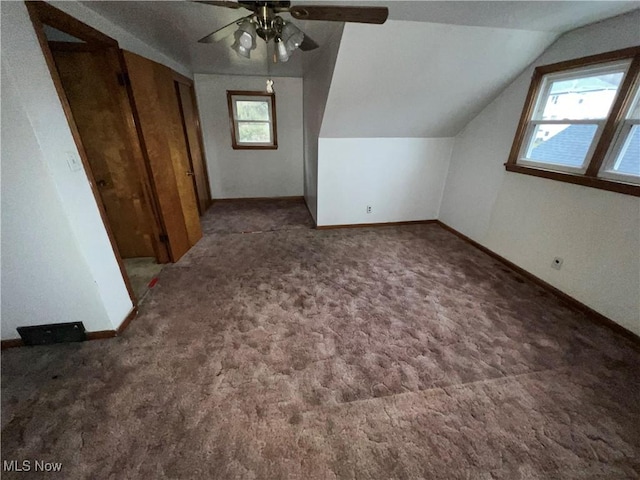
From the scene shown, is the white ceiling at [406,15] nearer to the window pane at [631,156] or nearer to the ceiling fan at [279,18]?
the ceiling fan at [279,18]

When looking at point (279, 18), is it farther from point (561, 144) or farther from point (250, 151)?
point (250, 151)

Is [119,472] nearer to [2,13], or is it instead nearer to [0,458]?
[0,458]

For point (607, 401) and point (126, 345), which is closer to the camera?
point (607, 401)

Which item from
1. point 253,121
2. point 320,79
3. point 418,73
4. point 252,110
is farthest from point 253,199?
point 418,73

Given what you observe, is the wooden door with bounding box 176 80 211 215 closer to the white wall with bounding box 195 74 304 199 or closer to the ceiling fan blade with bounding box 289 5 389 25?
the white wall with bounding box 195 74 304 199

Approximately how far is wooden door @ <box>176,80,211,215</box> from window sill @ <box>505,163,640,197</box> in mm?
3936

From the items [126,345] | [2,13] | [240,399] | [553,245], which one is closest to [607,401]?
[553,245]

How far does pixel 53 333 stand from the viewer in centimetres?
178

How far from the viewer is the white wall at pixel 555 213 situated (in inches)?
76.3

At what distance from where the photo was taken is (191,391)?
1.50 m

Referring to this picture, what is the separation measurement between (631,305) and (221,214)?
4.87 m

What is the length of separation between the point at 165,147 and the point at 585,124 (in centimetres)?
389

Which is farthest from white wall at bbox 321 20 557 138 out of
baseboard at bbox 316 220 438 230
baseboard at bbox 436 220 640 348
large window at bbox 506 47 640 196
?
baseboard at bbox 436 220 640 348

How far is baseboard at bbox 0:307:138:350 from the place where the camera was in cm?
176
